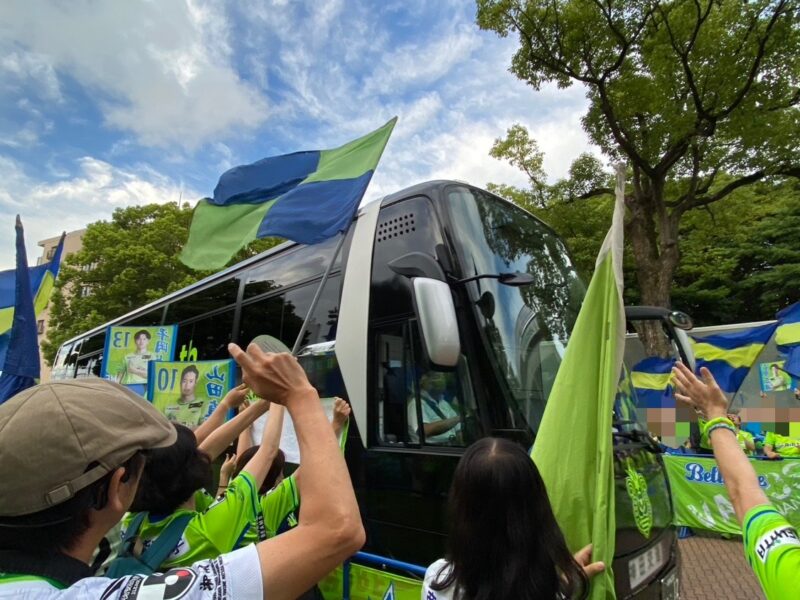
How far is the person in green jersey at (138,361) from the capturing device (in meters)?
6.41

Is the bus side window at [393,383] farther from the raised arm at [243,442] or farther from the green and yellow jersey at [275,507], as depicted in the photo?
the green and yellow jersey at [275,507]

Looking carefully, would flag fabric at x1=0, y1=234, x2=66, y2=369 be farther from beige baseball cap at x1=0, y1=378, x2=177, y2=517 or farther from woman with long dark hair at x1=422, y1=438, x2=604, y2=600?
woman with long dark hair at x1=422, y1=438, x2=604, y2=600

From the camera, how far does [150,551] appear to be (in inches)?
70.5

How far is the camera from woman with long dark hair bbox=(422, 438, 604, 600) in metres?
1.46

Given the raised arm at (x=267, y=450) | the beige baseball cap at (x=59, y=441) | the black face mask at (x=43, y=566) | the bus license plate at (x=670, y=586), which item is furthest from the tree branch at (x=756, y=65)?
the black face mask at (x=43, y=566)

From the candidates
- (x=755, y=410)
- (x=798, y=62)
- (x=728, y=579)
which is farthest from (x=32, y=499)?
(x=798, y=62)

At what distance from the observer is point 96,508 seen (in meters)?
1.12

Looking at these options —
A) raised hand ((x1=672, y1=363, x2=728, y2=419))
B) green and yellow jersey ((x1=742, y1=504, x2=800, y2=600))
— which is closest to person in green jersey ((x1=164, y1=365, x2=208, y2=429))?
raised hand ((x1=672, y1=363, x2=728, y2=419))

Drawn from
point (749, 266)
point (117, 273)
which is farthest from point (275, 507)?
point (117, 273)

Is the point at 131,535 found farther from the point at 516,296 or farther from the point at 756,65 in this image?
the point at 756,65

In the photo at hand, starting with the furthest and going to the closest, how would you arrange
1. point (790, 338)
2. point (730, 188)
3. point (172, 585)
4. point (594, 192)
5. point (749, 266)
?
point (749, 266)
point (594, 192)
point (730, 188)
point (790, 338)
point (172, 585)

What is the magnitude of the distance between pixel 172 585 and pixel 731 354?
356 inches

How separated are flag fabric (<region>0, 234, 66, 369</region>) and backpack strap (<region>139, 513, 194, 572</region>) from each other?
389 centimetres

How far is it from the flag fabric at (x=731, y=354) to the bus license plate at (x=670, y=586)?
17.9 feet
